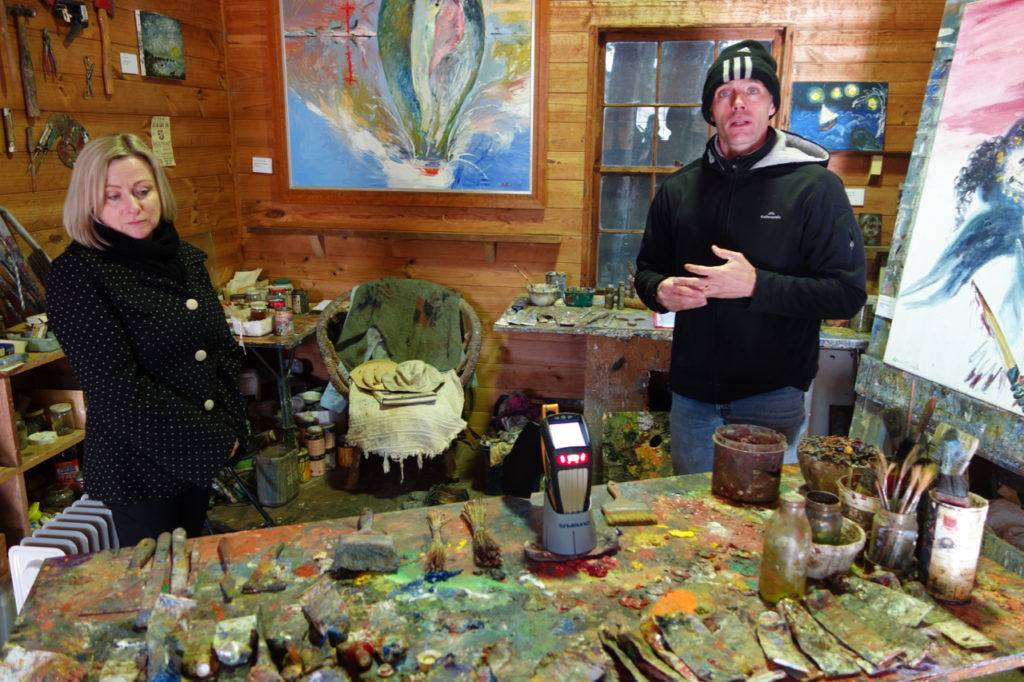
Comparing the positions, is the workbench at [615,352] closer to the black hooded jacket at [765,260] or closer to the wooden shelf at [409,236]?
the wooden shelf at [409,236]

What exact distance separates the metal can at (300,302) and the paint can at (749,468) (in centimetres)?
312

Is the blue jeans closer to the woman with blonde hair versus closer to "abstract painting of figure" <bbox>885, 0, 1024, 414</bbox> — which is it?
"abstract painting of figure" <bbox>885, 0, 1024, 414</bbox>

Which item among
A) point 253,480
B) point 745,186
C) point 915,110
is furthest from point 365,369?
point 915,110

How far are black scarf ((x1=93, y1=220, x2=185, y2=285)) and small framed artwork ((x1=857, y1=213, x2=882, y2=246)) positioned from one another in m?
3.40

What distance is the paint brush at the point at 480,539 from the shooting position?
149cm

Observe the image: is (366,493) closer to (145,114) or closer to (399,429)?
(399,429)

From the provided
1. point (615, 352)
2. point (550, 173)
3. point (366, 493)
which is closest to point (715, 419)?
point (615, 352)

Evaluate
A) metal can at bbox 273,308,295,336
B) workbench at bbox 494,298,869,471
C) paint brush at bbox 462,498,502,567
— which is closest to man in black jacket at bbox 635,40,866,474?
paint brush at bbox 462,498,502,567

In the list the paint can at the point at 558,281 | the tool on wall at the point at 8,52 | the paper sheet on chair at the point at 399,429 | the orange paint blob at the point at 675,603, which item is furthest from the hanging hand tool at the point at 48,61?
the orange paint blob at the point at 675,603

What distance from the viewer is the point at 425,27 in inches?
159

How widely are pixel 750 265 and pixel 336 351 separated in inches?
104

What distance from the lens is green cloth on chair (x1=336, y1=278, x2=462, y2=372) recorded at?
4047 millimetres

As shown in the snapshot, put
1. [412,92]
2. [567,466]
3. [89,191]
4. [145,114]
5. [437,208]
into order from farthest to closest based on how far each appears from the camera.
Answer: [437,208] < [412,92] < [145,114] < [89,191] < [567,466]

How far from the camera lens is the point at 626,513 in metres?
1.68
